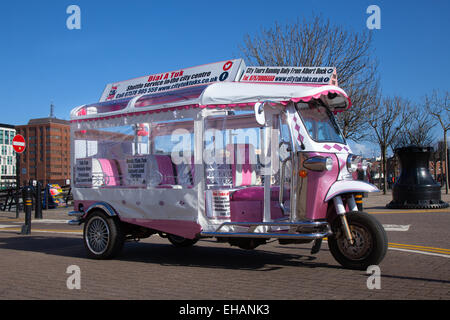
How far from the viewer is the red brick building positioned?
5969 inches

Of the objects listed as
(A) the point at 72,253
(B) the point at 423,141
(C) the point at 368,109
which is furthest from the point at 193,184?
(B) the point at 423,141

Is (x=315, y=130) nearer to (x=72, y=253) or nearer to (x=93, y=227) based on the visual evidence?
(x=93, y=227)

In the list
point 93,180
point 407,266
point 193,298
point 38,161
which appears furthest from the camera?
point 38,161

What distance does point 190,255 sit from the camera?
29.9 feet

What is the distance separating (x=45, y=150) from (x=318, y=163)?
156m

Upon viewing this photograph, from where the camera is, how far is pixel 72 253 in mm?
9688

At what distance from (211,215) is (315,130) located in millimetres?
2112

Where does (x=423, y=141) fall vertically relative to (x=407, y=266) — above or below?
above

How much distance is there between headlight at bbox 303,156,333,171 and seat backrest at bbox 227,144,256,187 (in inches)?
77.5

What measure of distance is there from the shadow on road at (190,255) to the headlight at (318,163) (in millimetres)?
1571

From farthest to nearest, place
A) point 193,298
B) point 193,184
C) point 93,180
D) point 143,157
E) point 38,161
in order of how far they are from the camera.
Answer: point 38,161 → point 93,180 → point 143,157 → point 193,184 → point 193,298

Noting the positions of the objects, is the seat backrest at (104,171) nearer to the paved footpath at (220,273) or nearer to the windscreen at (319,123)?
the paved footpath at (220,273)

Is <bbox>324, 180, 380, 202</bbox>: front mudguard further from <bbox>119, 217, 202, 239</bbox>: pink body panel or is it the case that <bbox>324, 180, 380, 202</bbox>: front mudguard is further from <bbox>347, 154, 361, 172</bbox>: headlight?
<bbox>119, 217, 202, 239</bbox>: pink body panel

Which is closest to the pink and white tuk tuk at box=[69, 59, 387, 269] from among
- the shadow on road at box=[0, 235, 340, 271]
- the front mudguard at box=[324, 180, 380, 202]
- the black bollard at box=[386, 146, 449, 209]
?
the front mudguard at box=[324, 180, 380, 202]
